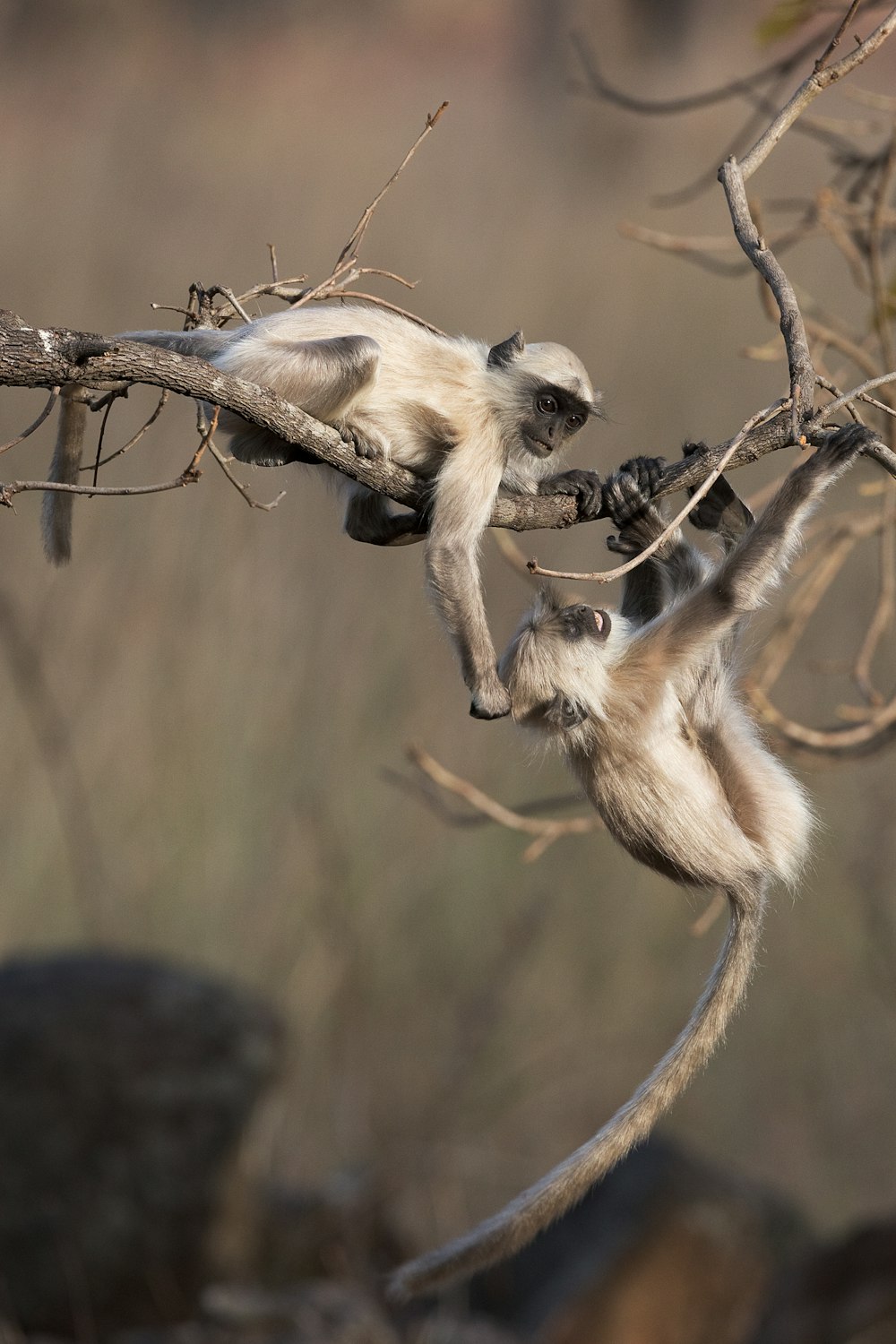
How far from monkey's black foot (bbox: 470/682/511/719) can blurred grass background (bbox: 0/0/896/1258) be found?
3.64m

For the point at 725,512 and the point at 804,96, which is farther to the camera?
the point at 725,512

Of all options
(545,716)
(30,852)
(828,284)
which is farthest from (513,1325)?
(828,284)

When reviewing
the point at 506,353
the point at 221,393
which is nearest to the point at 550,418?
the point at 506,353

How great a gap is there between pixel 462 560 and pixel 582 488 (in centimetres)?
22

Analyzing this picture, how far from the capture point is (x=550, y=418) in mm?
2580

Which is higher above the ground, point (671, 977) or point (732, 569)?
point (732, 569)

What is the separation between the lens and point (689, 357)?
24.0 feet

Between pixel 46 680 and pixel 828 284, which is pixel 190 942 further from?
pixel 828 284

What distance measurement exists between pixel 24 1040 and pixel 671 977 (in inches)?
113

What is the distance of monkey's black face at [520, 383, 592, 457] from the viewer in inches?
101

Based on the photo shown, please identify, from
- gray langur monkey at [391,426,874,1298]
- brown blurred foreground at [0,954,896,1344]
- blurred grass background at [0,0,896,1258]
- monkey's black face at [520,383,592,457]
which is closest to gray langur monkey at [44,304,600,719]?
monkey's black face at [520,383,592,457]

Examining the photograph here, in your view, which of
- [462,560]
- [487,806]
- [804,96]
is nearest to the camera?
[804,96]

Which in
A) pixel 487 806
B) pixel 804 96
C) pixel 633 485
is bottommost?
pixel 487 806

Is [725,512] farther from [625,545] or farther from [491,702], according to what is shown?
[491,702]
